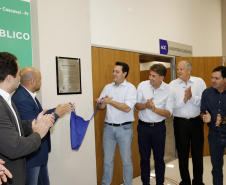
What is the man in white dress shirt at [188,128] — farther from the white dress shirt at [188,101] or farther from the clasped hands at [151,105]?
the clasped hands at [151,105]

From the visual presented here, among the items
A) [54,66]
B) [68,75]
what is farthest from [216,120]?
[54,66]

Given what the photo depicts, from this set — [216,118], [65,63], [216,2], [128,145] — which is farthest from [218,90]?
[216,2]

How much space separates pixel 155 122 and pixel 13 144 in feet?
6.70

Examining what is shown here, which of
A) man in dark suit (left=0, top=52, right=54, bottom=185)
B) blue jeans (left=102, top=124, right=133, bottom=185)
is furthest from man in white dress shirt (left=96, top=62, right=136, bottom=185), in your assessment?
man in dark suit (left=0, top=52, right=54, bottom=185)

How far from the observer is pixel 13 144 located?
1364 mm

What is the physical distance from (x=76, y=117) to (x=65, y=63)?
71 cm

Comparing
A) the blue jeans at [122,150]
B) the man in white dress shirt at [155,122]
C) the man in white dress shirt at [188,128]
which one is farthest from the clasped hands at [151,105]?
the man in white dress shirt at [188,128]

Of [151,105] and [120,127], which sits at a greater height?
[151,105]

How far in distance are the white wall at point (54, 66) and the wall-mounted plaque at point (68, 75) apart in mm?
57

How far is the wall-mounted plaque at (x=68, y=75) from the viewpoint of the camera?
277 centimetres

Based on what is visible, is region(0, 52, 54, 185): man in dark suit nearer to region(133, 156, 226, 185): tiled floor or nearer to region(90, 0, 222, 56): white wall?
region(90, 0, 222, 56): white wall

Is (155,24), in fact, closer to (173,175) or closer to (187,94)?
(187,94)

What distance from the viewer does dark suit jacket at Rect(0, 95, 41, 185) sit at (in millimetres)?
1357

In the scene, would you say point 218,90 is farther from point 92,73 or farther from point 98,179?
point 98,179
